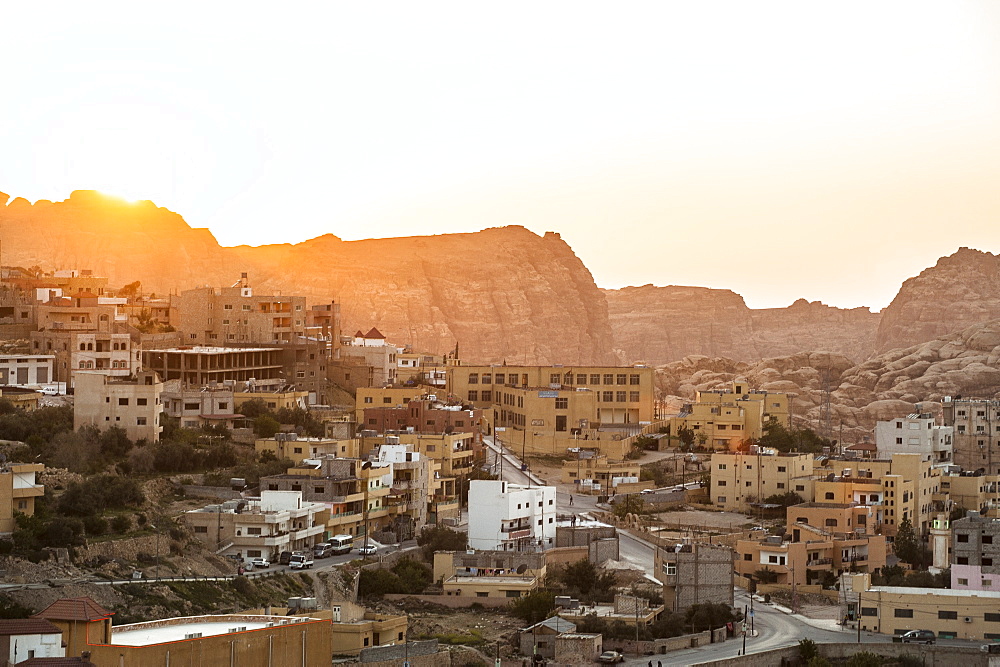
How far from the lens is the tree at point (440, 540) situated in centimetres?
4700

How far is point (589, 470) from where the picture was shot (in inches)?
2389

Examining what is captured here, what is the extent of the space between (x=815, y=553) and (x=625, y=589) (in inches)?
259

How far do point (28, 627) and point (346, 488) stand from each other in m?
18.4

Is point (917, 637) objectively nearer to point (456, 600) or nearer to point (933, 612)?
point (933, 612)

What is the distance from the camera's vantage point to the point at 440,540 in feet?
156

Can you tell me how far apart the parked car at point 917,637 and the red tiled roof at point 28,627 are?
67.8 feet

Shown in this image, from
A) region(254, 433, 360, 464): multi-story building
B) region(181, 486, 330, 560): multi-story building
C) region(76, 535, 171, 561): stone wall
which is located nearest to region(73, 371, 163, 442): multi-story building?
region(254, 433, 360, 464): multi-story building

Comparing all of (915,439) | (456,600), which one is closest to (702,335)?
(915,439)

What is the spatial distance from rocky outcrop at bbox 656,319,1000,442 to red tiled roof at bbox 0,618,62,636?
60623mm

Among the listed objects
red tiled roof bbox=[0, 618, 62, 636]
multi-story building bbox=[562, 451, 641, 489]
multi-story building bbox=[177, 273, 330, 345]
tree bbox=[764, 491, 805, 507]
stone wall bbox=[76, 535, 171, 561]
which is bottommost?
red tiled roof bbox=[0, 618, 62, 636]

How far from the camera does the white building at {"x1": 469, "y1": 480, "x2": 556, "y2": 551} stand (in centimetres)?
4803

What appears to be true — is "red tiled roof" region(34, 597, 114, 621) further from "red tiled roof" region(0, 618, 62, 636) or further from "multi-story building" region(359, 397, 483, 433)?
"multi-story building" region(359, 397, 483, 433)

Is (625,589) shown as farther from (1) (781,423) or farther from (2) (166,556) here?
(1) (781,423)

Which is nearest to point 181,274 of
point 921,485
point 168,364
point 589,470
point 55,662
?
point 168,364
